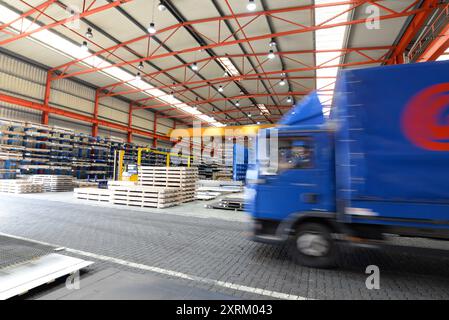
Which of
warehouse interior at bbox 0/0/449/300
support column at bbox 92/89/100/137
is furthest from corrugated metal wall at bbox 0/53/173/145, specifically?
support column at bbox 92/89/100/137

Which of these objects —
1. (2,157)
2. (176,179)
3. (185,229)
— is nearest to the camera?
(185,229)

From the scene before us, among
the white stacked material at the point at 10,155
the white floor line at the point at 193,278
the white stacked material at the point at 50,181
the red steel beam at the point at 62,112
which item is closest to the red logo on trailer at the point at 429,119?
the white floor line at the point at 193,278

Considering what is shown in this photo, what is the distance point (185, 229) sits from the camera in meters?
5.93

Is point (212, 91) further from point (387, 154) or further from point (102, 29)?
point (387, 154)

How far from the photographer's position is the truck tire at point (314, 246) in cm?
345

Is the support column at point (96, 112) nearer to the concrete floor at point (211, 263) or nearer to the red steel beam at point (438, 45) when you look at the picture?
Result: the concrete floor at point (211, 263)

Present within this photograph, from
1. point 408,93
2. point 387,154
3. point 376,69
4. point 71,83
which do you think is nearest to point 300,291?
point 387,154

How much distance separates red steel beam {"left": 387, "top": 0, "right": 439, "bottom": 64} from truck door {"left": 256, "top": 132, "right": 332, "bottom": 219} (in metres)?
7.85

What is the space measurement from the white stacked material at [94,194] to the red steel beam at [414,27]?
1310 centimetres

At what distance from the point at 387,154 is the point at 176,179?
27.2ft

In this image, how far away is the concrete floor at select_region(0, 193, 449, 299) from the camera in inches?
113

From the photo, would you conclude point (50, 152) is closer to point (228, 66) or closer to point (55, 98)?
point (55, 98)
